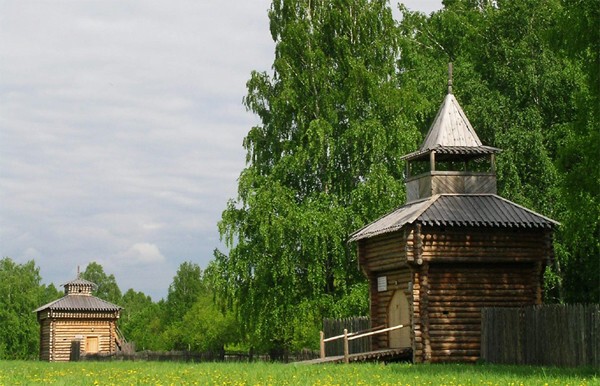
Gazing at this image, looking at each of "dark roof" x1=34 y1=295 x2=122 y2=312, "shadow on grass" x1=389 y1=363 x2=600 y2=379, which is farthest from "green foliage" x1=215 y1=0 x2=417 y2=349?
"dark roof" x1=34 y1=295 x2=122 y2=312

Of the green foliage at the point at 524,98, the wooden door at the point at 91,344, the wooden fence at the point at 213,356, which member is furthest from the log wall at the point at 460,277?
the wooden door at the point at 91,344

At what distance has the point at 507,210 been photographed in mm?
26438

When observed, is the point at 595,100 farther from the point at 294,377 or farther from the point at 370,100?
the point at 370,100

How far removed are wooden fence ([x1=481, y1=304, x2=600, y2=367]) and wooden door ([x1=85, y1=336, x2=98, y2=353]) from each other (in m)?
35.0

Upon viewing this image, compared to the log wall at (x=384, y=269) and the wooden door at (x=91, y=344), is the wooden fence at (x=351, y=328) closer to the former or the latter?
the log wall at (x=384, y=269)

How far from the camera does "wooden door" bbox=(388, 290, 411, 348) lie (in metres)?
27.1

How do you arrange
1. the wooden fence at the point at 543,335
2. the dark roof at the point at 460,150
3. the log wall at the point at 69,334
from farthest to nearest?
the log wall at the point at 69,334 → the dark roof at the point at 460,150 → the wooden fence at the point at 543,335

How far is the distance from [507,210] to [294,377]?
11.2 meters

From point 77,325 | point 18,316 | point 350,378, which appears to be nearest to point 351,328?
point 350,378

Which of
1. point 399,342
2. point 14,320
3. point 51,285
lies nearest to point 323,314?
point 399,342

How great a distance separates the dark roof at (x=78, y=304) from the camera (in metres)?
54.5

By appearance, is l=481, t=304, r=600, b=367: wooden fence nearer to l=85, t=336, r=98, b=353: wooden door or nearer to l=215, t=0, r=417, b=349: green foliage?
l=215, t=0, r=417, b=349: green foliage

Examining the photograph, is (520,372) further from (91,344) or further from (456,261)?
(91,344)

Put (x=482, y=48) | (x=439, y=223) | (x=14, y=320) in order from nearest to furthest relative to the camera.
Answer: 1. (x=439, y=223)
2. (x=482, y=48)
3. (x=14, y=320)
